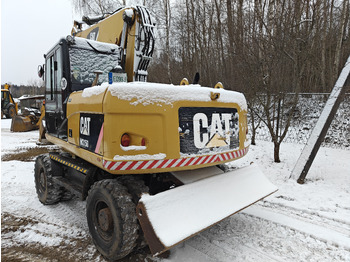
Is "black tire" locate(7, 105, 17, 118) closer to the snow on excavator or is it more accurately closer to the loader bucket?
the loader bucket

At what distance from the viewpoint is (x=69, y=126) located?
11.1 ft

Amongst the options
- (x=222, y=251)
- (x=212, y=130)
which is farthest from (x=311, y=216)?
(x=212, y=130)

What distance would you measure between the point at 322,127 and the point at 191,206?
12.3 feet

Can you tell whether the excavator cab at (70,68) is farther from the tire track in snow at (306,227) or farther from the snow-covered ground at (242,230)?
the tire track in snow at (306,227)

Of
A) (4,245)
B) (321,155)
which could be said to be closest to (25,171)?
(4,245)

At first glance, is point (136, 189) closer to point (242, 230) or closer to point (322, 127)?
point (242, 230)

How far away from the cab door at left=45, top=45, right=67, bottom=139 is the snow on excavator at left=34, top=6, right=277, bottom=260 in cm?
4

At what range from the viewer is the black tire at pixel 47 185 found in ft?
13.6

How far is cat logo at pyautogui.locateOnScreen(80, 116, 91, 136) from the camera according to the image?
2.82 metres

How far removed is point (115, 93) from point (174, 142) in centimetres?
75

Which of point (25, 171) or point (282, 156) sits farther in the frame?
point (282, 156)

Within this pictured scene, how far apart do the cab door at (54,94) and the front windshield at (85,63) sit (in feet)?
0.68

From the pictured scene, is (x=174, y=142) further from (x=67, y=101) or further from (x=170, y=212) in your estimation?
(x=67, y=101)

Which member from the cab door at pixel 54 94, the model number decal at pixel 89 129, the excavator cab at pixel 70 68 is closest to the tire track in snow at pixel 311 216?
the model number decal at pixel 89 129
